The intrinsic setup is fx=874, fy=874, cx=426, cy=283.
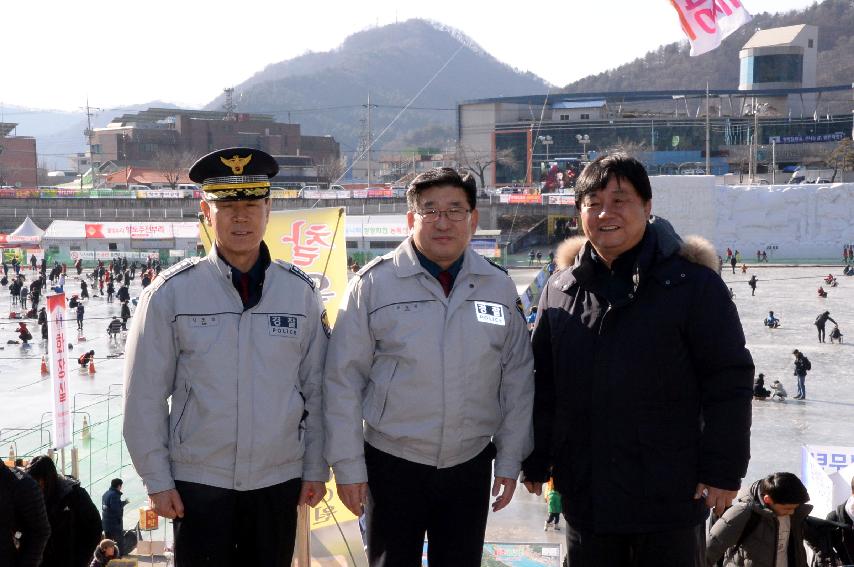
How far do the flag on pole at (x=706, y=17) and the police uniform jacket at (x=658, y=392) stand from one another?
20.1ft

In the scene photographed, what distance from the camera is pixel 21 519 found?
280cm

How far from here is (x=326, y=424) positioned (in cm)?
265

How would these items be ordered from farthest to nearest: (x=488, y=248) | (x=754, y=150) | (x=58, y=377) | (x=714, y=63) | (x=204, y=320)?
(x=714, y=63), (x=754, y=150), (x=488, y=248), (x=58, y=377), (x=204, y=320)

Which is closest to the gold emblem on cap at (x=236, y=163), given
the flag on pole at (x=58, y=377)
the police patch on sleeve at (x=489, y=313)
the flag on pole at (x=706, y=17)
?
the police patch on sleeve at (x=489, y=313)

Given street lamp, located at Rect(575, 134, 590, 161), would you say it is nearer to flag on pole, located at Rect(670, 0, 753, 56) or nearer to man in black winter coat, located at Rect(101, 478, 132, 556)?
flag on pole, located at Rect(670, 0, 753, 56)

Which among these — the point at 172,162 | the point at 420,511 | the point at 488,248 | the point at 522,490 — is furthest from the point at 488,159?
the point at 420,511

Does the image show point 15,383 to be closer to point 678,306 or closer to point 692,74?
point 678,306

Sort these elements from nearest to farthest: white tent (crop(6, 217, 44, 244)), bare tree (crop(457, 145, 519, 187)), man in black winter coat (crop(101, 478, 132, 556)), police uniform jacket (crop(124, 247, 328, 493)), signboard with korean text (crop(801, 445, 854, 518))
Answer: police uniform jacket (crop(124, 247, 328, 493)) < signboard with korean text (crop(801, 445, 854, 518)) < man in black winter coat (crop(101, 478, 132, 556)) < white tent (crop(6, 217, 44, 244)) < bare tree (crop(457, 145, 519, 187))

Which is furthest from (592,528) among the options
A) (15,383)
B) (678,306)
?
(15,383)

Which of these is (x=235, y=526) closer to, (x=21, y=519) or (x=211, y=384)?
(x=211, y=384)

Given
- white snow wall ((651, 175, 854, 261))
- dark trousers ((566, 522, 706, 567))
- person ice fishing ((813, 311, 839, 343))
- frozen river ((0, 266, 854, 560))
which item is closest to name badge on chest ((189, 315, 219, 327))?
dark trousers ((566, 522, 706, 567))

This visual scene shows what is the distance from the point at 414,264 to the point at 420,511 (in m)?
0.77

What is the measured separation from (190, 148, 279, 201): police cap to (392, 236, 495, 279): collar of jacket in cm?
48

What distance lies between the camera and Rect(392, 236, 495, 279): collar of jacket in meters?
2.71
